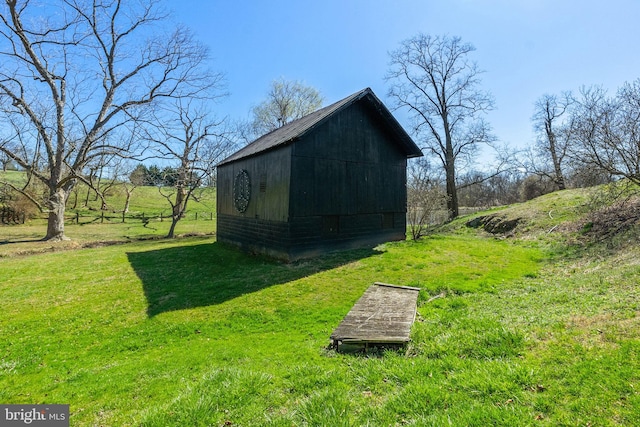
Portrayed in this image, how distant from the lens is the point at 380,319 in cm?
542

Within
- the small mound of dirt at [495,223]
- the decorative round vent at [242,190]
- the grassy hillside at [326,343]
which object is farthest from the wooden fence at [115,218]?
the small mound of dirt at [495,223]

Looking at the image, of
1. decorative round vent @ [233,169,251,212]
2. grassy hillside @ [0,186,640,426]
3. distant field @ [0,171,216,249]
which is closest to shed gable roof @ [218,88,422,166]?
decorative round vent @ [233,169,251,212]

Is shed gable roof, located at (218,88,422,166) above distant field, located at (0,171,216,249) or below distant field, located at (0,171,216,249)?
above

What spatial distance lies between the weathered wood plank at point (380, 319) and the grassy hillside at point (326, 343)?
270 mm

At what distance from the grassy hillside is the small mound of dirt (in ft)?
14.9

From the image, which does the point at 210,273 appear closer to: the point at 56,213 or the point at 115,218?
the point at 56,213

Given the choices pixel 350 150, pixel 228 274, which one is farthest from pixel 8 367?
pixel 350 150

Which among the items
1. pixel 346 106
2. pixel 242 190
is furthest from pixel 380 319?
pixel 242 190

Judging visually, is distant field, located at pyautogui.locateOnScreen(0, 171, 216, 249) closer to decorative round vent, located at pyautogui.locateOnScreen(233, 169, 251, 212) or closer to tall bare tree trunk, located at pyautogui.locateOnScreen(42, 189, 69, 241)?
tall bare tree trunk, located at pyautogui.locateOnScreen(42, 189, 69, 241)

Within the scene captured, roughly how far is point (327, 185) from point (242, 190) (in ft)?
15.6

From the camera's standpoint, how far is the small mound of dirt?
16000 mm

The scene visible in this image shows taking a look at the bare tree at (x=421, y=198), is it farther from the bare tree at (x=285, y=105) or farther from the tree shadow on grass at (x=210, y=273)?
the bare tree at (x=285, y=105)

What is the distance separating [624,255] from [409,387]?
28.3ft

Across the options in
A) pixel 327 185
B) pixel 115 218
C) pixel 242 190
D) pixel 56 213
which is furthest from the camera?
pixel 115 218
